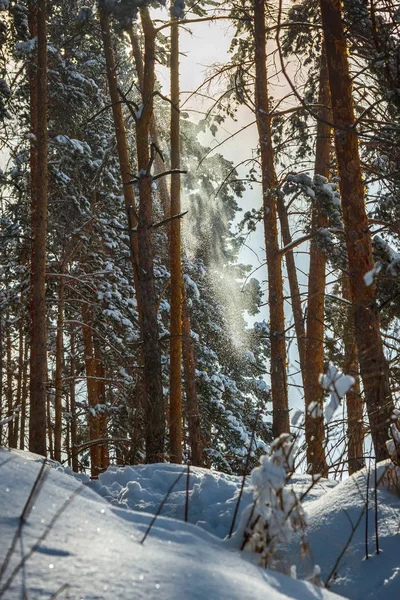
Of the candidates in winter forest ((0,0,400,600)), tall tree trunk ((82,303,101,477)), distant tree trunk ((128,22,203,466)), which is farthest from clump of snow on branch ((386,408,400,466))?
tall tree trunk ((82,303,101,477))

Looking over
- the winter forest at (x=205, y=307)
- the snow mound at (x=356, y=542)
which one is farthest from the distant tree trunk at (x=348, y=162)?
the snow mound at (x=356, y=542)

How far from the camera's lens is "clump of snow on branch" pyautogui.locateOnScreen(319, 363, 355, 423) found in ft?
7.32

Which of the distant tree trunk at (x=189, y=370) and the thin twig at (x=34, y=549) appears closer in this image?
the thin twig at (x=34, y=549)

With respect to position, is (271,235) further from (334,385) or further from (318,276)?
(334,385)

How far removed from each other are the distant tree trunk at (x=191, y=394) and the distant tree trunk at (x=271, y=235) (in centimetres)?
356

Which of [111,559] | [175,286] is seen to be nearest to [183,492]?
[111,559]

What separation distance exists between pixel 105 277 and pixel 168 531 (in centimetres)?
1296

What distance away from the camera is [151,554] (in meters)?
1.70

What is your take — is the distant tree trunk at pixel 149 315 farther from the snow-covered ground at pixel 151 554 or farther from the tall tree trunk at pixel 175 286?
the snow-covered ground at pixel 151 554

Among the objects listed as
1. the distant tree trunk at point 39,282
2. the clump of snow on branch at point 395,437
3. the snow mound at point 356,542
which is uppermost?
the distant tree trunk at point 39,282

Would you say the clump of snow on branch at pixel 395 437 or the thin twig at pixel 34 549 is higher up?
the clump of snow on branch at pixel 395 437

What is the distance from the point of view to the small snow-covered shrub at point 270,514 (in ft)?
6.77

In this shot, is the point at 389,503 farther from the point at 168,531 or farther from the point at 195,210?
the point at 195,210

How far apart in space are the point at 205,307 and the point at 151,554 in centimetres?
1691
